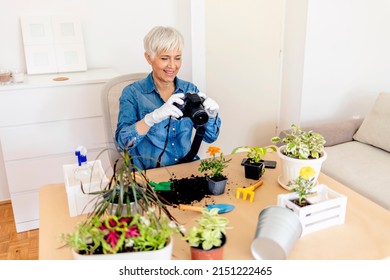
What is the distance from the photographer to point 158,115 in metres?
1.58

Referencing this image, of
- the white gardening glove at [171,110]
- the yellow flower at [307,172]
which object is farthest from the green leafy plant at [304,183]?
the white gardening glove at [171,110]

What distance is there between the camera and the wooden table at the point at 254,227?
1084 millimetres

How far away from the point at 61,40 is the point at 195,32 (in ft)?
3.05

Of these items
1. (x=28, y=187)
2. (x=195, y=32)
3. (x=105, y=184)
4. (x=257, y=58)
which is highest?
(x=195, y=32)

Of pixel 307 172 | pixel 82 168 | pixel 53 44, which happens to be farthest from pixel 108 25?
pixel 307 172

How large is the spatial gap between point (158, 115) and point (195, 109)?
162mm

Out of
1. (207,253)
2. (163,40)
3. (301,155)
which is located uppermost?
(163,40)

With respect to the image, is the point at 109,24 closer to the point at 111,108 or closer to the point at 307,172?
the point at 111,108

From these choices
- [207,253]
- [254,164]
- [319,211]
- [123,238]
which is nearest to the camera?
[123,238]

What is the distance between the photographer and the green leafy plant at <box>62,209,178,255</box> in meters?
0.90
